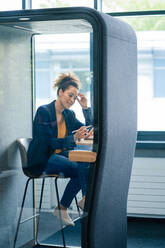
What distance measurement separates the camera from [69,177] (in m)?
2.92

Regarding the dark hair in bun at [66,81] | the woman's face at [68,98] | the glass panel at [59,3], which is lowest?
the woman's face at [68,98]

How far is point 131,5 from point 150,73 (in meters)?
0.67

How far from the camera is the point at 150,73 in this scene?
15.0ft

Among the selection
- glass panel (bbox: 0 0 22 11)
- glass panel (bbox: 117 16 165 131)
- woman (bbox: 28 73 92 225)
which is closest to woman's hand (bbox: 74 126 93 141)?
woman (bbox: 28 73 92 225)

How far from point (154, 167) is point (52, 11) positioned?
6.78ft

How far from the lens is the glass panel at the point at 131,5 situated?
14.6 feet

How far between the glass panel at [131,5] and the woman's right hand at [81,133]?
2.03 m

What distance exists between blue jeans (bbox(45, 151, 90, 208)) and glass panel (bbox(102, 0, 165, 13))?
212 cm

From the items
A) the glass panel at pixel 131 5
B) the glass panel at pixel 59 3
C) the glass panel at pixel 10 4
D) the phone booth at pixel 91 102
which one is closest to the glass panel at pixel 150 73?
the glass panel at pixel 131 5

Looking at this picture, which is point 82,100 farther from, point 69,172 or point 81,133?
point 69,172

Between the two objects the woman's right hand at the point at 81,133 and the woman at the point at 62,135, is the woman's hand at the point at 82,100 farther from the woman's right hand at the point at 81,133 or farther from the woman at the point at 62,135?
the woman's right hand at the point at 81,133

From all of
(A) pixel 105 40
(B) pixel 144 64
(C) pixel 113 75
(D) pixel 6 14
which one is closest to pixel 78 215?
(C) pixel 113 75

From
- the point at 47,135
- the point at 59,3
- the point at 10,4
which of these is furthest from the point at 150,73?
the point at 47,135

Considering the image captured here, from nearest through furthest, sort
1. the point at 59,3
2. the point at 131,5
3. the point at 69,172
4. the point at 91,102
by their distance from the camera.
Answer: the point at 91,102
the point at 69,172
the point at 131,5
the point at 59,3
